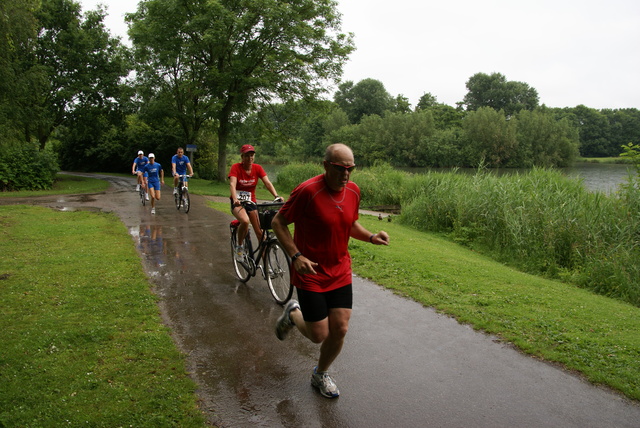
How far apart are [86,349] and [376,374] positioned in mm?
2964

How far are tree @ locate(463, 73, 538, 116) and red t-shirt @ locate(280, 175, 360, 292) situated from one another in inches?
4137

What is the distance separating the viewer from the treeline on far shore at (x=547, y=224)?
9.37 meters

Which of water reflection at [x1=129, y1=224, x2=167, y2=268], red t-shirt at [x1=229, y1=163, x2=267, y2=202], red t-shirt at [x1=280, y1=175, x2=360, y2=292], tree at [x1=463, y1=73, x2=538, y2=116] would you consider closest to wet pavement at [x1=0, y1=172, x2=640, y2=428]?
red t-shirt at [x1=280, y1=175, x2=360, y2=292]

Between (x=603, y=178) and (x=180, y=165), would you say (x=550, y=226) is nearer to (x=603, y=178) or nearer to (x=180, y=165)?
(x=180, y=165)

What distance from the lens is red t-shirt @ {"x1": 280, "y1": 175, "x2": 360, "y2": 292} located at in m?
3.60

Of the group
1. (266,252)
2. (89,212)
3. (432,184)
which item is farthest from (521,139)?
(266,252)

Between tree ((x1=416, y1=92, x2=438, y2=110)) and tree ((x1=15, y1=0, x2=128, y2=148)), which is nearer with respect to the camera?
tree ((x1=15, y1=0, x2=128, y2=148))

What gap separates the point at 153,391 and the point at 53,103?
3197cm

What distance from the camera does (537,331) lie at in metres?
5.43

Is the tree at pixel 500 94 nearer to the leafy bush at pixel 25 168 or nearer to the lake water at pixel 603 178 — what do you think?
the lake water at pixel 603 178

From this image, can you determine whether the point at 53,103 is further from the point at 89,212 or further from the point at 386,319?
the point at 386,319

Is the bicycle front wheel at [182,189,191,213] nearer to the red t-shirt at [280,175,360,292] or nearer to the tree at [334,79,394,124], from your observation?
the red t-shirt at [280,175,360,292]

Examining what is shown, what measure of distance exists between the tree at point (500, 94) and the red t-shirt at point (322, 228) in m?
105

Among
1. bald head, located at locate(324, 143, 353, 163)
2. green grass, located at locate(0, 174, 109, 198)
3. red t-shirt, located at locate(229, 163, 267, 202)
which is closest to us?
bald head, located at locate(324, 143, 353, 163)
